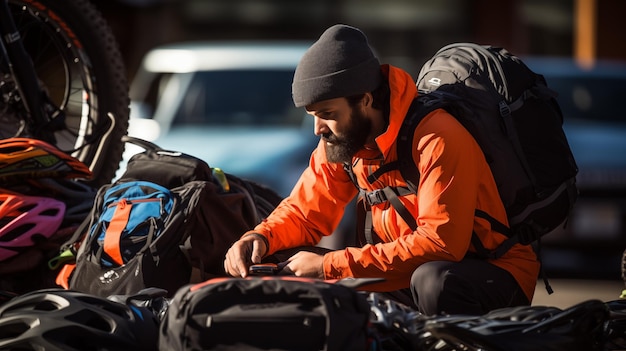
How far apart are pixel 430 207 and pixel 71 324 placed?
1.29 metres

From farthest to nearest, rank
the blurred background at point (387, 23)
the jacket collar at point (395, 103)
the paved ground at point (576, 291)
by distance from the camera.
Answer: the blurred background at point (387, 23) < the paved ground at point (576, 291) < the jacket collar at point (395, 103)

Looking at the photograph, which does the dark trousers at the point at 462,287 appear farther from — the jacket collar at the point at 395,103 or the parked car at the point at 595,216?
the parked car at the point at 595,216

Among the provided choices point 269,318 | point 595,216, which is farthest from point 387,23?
point 269,318

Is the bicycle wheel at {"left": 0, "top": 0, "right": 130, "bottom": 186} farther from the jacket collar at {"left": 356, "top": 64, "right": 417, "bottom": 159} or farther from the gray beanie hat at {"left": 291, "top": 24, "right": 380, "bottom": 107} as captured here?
the jacket collar at {"left": 356, "top": 64, "right": 417, "bottom": 159}

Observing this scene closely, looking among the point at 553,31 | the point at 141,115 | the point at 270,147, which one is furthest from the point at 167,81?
the point at 553,31

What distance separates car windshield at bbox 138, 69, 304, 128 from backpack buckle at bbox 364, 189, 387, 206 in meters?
5.38

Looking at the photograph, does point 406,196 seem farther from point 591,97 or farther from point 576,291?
point 591,97

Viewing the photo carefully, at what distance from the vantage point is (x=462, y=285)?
14.2 ft

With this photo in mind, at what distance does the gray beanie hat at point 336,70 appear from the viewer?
4363 millimetres

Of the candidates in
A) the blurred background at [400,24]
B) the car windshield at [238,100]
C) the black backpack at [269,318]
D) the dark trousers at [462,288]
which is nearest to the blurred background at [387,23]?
the blurred background at [400,24]

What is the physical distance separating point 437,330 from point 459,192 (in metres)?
0.69

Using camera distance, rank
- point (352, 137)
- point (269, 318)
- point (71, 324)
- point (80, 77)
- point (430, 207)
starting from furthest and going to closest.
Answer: point (80, 77) → point (352, 137) → point (430, 207) → point (71, 324) → point (269, 318)

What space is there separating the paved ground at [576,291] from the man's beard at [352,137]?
362 cm

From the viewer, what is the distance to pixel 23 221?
5172 mm
